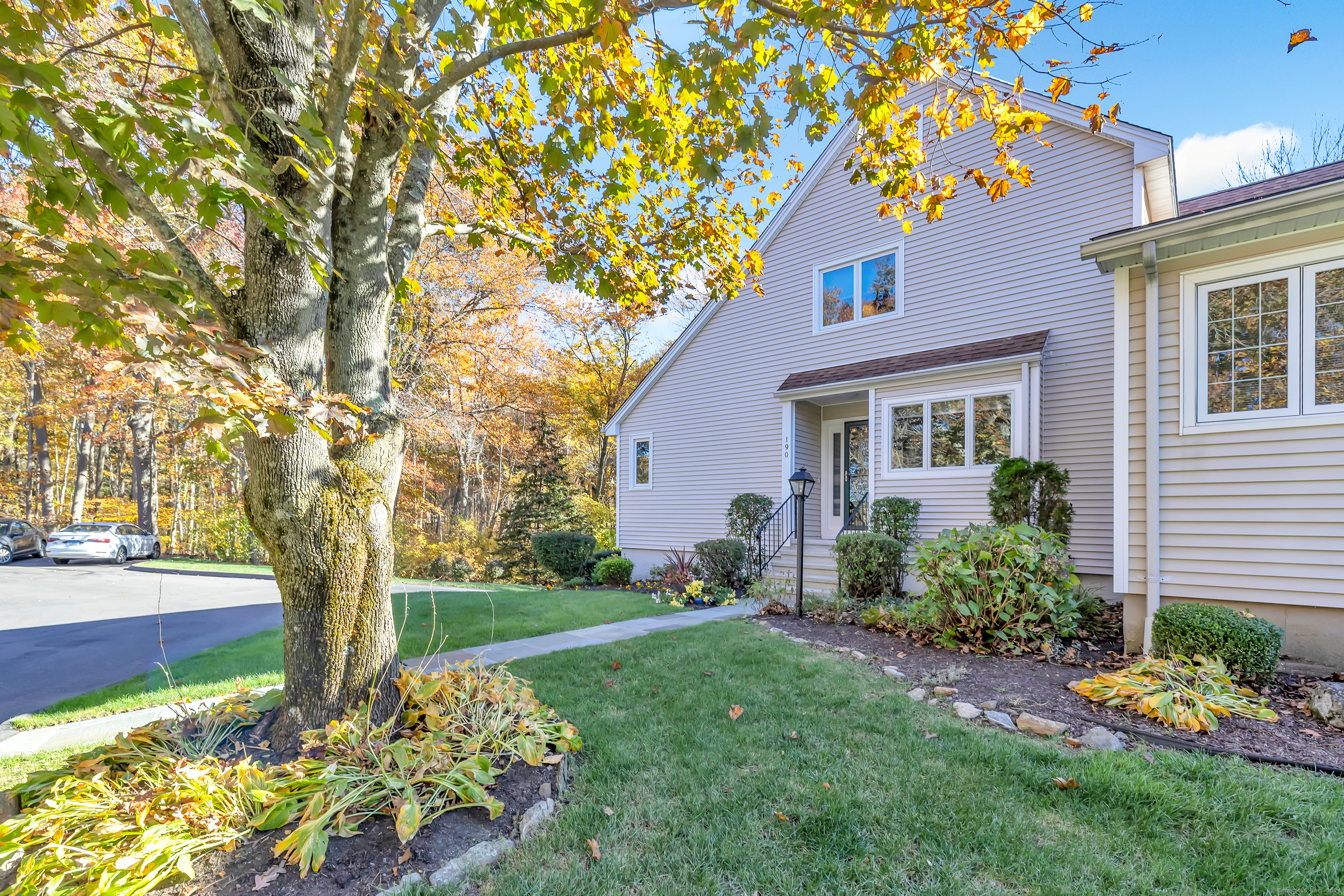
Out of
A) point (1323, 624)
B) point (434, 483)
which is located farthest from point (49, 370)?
point (1323, 624)

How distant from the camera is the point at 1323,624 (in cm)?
474

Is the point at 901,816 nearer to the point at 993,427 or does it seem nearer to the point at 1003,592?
the point at 1003,592

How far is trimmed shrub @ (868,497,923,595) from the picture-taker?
29.7 feet

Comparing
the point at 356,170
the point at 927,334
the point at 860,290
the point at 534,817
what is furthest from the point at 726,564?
the point at 356,170

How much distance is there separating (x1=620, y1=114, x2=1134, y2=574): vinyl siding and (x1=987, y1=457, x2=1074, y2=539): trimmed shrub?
3.53ft

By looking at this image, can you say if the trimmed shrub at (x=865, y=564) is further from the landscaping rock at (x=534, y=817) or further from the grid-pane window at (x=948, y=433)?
the landscaping rock at (x=534, y=817)

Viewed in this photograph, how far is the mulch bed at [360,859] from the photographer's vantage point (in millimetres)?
2127

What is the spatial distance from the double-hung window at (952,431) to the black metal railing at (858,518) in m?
1.24

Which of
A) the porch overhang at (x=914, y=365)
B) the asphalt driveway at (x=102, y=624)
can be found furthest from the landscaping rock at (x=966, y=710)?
the porch overhang at (x=914, y=365)

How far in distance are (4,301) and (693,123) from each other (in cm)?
366

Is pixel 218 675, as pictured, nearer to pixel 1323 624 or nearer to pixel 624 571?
pixel 624 571

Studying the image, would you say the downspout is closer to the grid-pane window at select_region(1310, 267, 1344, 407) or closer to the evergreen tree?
the grid-pane window at select_region(1310, 267, 1344, 407)

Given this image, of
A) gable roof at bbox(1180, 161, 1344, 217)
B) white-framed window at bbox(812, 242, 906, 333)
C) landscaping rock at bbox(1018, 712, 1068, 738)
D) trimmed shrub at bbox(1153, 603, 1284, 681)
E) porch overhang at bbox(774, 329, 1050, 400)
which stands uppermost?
gable roof at bbox(1180, 161, 1344, 217)

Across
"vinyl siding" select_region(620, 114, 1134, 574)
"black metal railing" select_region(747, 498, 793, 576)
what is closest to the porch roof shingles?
"vinyl siding" select_region(620, 114, 1134, 574)
